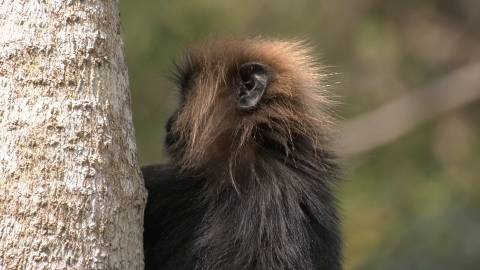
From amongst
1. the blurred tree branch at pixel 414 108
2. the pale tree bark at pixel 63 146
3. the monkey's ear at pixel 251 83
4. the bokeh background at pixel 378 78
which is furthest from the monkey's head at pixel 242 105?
the blurred tree branch at pixel 414 108

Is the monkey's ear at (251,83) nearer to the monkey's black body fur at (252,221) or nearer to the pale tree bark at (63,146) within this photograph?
the monkey's black body fur at (252,221)

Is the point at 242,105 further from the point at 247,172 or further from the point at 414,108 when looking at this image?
the point at 414,108

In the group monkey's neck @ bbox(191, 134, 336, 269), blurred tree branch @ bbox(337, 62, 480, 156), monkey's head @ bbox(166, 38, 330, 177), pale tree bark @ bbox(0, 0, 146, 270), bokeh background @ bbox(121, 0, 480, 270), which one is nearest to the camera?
pale tree bark @ bbox(0, 0, 146, 270)

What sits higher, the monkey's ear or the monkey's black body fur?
the monkey's ear

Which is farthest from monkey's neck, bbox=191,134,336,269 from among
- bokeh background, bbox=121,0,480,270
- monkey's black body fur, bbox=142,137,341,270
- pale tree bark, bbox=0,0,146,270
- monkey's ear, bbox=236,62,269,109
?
bokeh background, bbox=121,0,480,270

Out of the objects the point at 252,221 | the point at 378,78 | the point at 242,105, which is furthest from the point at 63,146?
the point at 378,78

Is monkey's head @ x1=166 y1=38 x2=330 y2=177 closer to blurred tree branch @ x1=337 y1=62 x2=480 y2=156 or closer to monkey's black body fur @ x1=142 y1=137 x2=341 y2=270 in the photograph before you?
monkey's black body fur @ x1=142 y1=137 x2=341 y2=270

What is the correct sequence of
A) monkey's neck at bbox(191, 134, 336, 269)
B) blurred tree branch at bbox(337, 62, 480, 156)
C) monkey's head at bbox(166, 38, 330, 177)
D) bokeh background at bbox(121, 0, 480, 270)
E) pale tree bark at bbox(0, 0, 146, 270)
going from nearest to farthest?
Answer: pale tree bark at bbox(0, 0, 146, 270) < monkey's neck at bbox(191, 134, 336, 269) < monkey's head at bbox(166, 38, 330, 177) < bokeh background at bbox(121, 0, 480, 270) < blurred tree branch at bbox(337, 62, 480, 156)

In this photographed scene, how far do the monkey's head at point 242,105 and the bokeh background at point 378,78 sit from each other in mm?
7347

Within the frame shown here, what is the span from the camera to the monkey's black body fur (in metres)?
4.08

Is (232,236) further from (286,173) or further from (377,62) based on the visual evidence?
(377,62)

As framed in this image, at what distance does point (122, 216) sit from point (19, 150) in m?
0.42

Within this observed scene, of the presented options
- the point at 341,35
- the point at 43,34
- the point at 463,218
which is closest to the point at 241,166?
the point at 43,34

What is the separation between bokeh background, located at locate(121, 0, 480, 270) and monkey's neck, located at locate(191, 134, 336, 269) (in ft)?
25.0
